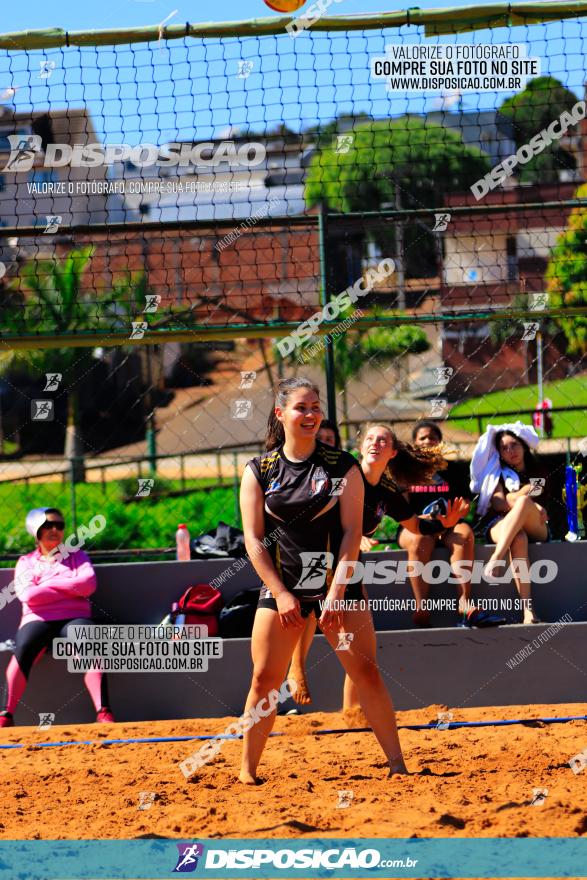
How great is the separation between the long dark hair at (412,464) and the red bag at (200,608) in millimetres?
1473

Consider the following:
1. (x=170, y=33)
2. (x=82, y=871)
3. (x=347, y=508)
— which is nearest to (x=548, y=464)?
(x=347, y=508)

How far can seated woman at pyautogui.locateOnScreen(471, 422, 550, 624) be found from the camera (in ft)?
23.0

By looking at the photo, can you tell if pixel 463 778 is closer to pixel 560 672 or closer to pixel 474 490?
pixel 560 672

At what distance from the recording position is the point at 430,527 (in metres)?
6.98

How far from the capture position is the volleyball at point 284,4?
283 inches

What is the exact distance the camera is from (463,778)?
488 centimetres

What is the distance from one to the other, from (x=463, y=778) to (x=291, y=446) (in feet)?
5.75
